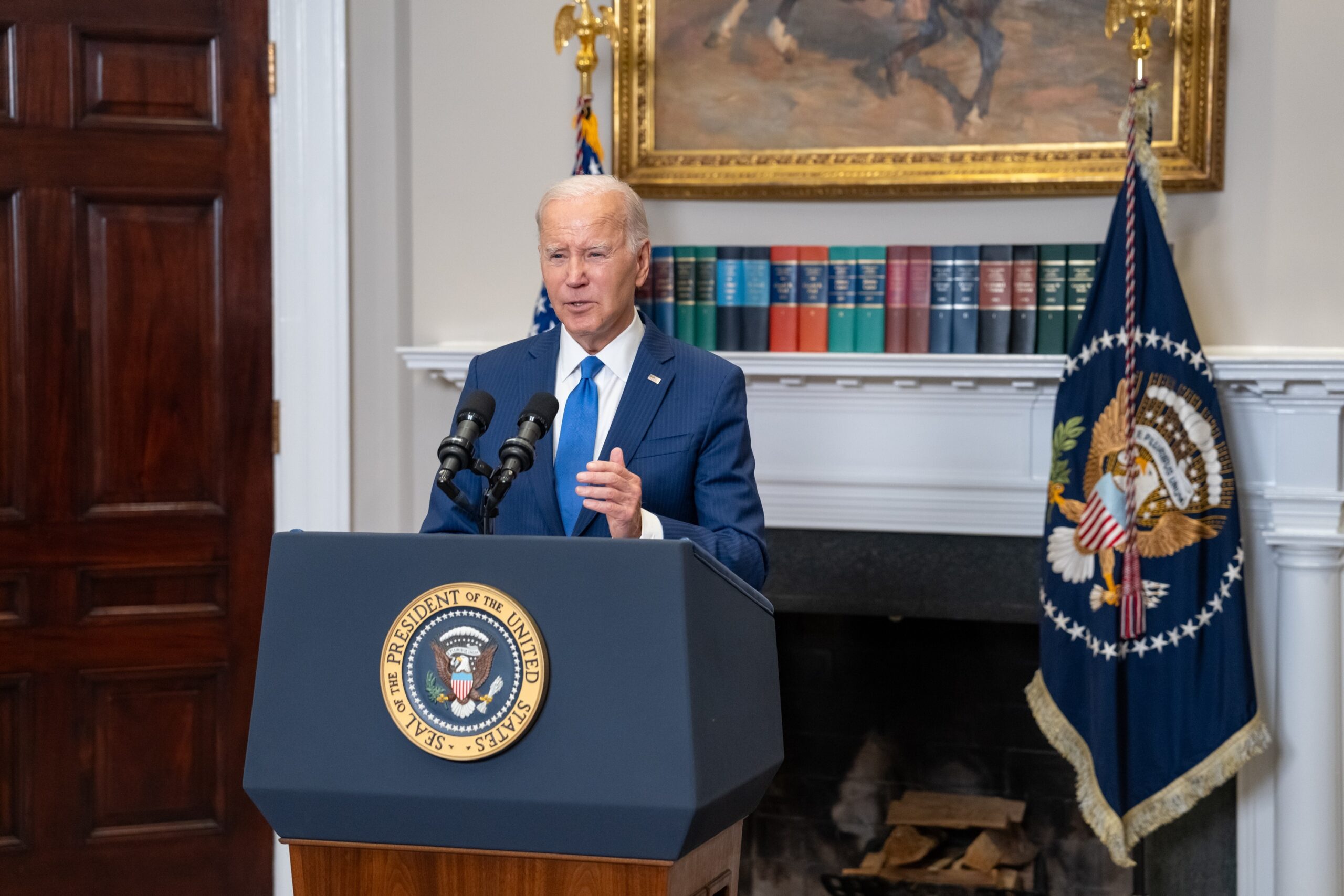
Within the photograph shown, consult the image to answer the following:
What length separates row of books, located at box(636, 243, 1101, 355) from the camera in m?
3.12

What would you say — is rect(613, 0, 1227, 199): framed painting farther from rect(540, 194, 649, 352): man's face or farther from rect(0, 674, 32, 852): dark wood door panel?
rect(0, 674, 32, 852): dark wood door panel

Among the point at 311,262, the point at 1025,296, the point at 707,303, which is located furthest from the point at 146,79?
the point at 1025,296

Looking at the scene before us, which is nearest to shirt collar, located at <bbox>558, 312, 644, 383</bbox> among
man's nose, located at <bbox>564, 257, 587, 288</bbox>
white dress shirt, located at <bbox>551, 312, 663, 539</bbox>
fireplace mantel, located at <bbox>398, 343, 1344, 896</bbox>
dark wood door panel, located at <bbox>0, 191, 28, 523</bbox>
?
white dress shirt, located at <bbox>551, 312, 663, 539</bbox>

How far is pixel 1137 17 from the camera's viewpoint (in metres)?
2.89

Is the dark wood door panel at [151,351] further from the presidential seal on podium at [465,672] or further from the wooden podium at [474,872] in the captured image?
the presidential seal on podium at [465,672]

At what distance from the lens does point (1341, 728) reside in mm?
2980

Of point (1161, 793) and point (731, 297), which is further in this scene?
point (731, 297)

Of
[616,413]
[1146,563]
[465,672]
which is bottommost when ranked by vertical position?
[1146,563]

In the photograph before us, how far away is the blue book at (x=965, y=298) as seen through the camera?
315cm

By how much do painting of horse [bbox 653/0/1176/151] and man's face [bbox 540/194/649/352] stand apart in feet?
5.20

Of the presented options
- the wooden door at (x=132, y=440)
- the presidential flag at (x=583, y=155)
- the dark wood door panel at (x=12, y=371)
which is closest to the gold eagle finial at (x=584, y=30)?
the presidential flag at (x=583, y=155)

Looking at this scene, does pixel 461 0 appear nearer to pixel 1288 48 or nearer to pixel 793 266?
pixel 793 266

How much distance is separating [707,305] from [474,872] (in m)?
2.08

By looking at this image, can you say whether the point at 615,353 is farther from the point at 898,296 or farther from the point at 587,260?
the point at 898,296
